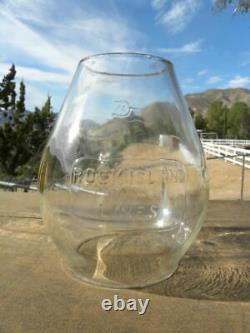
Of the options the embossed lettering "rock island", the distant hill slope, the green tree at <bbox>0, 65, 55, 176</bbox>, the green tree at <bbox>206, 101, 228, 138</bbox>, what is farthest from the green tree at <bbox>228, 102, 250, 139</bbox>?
the distant hill slope

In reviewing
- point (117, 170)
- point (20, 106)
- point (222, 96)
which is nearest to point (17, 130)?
point (20, 106)

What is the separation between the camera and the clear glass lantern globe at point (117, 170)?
107 centimetres

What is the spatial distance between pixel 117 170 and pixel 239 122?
45837 mm

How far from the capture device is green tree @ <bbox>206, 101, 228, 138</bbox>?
44.0 m

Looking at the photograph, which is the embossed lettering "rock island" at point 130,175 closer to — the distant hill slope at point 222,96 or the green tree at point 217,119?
the green tree at point 217,119

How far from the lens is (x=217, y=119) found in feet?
147

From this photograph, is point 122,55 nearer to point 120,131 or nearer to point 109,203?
point 120,131

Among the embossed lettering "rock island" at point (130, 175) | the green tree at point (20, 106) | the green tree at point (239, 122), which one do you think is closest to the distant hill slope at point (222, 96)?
the green tree at point (239, 122)

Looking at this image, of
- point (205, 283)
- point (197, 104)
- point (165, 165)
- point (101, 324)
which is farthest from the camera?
point (197, 104)

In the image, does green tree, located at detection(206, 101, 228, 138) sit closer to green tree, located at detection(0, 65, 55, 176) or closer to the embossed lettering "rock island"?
green tree, located at detection(0, 65, 55, 176)

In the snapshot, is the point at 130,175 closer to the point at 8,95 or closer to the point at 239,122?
the point at 8,95

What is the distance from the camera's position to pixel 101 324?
2.64 feet

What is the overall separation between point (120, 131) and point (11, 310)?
54 cm

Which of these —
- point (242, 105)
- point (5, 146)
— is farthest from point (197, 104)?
point (5, 146)
